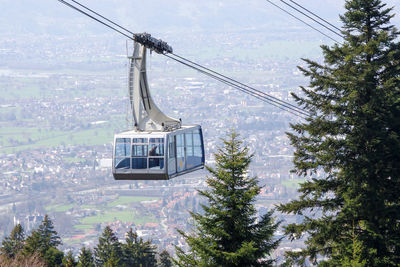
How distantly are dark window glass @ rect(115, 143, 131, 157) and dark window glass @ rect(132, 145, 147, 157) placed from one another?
0.20 meters

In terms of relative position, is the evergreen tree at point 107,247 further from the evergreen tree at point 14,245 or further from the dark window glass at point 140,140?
the dark window glass at point 140,140

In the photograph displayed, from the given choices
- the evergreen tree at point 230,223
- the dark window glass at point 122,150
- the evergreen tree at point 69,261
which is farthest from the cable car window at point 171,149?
the evergreen tree at point 69,261

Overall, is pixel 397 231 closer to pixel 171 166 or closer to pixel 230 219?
pixel 230 219

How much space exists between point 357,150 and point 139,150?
745 cm

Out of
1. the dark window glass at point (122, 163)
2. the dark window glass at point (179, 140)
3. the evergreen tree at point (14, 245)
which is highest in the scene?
the dark window glass at point (179, 140)

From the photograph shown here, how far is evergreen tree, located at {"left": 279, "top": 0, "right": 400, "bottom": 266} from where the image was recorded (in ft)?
70.8

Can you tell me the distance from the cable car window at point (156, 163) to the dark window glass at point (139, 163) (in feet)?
0.70

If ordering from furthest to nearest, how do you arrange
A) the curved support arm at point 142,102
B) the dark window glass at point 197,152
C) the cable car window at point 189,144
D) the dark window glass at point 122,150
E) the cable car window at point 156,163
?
the dark window glass at point 197,152, the cable car window at point 189,144, the curved support arm at point 142,102, the dark window glass at point 122,150, the cable car window at point 156,163

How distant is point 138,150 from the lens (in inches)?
987

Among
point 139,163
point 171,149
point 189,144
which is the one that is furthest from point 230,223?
point 189,144

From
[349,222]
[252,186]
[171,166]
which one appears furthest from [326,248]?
[171,166]

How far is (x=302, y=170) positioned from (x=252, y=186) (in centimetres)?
465

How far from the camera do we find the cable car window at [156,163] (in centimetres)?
2481

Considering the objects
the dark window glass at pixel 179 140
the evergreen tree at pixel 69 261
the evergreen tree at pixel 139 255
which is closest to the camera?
the dark window glass at pixel 179 140
